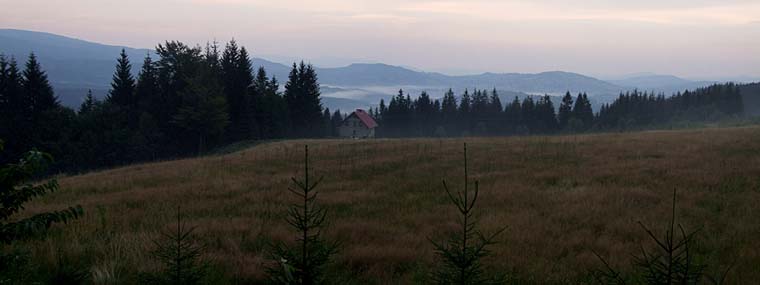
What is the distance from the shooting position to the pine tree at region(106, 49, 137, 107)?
5819cm

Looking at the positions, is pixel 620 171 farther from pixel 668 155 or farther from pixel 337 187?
pixel 337 187

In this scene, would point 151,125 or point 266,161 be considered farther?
point 151,125

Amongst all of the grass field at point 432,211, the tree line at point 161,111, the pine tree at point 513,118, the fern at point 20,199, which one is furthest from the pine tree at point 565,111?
the fern at point 20,199

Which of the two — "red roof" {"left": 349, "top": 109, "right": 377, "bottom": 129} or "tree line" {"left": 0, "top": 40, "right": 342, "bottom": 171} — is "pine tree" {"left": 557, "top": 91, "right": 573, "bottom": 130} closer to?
"red roof" {"left": 349, "top": 109, "right": 377, "bottom": 129}

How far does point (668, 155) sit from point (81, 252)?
1668 centimetres

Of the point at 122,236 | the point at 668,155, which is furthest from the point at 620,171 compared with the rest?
the point at 122,236

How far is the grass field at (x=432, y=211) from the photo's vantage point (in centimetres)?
646

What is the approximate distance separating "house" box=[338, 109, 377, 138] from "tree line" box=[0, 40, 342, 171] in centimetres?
1542

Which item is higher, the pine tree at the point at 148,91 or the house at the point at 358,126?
the pine tree at the point at 148,91

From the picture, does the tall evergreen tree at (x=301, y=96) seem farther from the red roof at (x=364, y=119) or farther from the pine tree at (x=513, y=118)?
the pine tree at (x=513, y=118)

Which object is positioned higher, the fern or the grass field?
the fern

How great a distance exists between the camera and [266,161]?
19844 mm

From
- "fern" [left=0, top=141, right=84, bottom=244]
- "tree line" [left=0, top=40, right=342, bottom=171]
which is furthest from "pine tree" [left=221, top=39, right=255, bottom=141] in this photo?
"fern" [left=0, top=141, right=84, bottom=244]

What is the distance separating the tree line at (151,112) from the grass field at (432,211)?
38.4m
